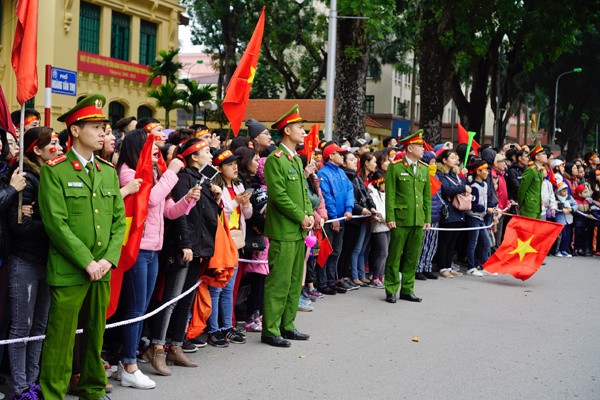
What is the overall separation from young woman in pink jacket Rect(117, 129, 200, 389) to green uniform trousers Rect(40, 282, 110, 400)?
72 centimetres

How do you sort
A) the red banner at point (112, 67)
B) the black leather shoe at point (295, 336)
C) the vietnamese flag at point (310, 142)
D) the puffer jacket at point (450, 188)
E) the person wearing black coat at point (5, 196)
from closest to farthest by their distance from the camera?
the person wearing black coat at point (5, 196) → the black leather shoe at point (295, 336) → the vietnamese flag at point (310, 142) → the puffer jacket at point (450, 188) → the red banner at point (112, 67)

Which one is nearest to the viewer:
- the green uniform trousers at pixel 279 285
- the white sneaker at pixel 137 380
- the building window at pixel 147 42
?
the white sneaker at pixel 137 380

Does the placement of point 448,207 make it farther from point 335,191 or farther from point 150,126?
point 150,126

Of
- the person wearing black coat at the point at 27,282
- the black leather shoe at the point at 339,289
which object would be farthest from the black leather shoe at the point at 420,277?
the person wearing black coat at the point at 27,282

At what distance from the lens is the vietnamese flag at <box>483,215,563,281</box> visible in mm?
12727

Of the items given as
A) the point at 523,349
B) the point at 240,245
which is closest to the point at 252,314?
the point at 240,245

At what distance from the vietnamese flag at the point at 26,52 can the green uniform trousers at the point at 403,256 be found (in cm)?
573

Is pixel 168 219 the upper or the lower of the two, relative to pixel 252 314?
upper

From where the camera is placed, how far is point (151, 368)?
705 cm

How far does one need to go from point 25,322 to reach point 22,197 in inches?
32.9

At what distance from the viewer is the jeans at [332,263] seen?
442 inches

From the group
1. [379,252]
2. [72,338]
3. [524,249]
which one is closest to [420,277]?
[379,252]

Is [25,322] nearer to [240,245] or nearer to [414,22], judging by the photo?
[240,245]

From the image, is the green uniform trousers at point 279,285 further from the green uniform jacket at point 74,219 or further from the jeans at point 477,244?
→ the jeans at point 477,244
